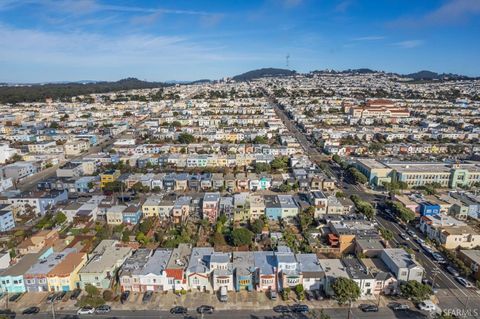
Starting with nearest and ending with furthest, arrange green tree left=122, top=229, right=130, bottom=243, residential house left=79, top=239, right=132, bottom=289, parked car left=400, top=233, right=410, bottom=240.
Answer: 1. residential house left=79, top=239, right=132, bottom=289
2. green tree left=122, top=229, right=130, bottom=243
3. parked car left=400, top=233, right=410, bottom=240

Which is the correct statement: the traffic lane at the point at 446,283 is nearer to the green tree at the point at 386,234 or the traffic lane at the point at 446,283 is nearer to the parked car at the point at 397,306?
the green tree at the point at 386,234

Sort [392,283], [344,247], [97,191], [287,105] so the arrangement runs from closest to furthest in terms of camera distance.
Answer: [392,283]
[344,247]
[97,191]
[287,105]

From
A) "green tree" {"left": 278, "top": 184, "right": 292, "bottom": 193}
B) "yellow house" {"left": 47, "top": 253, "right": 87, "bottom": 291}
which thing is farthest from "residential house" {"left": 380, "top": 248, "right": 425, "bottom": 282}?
"yellow house" {"left": 47, "top": 253, "right": 87, "bottom": 291}

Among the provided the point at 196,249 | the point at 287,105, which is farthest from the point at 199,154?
the point at 287,105

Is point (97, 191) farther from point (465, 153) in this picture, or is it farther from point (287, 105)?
point (287, 105)

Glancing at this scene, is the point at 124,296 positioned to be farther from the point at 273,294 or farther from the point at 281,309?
the point at 281,309

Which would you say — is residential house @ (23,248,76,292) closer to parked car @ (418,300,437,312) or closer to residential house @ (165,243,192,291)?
residential house @ (165,243,192,291)
